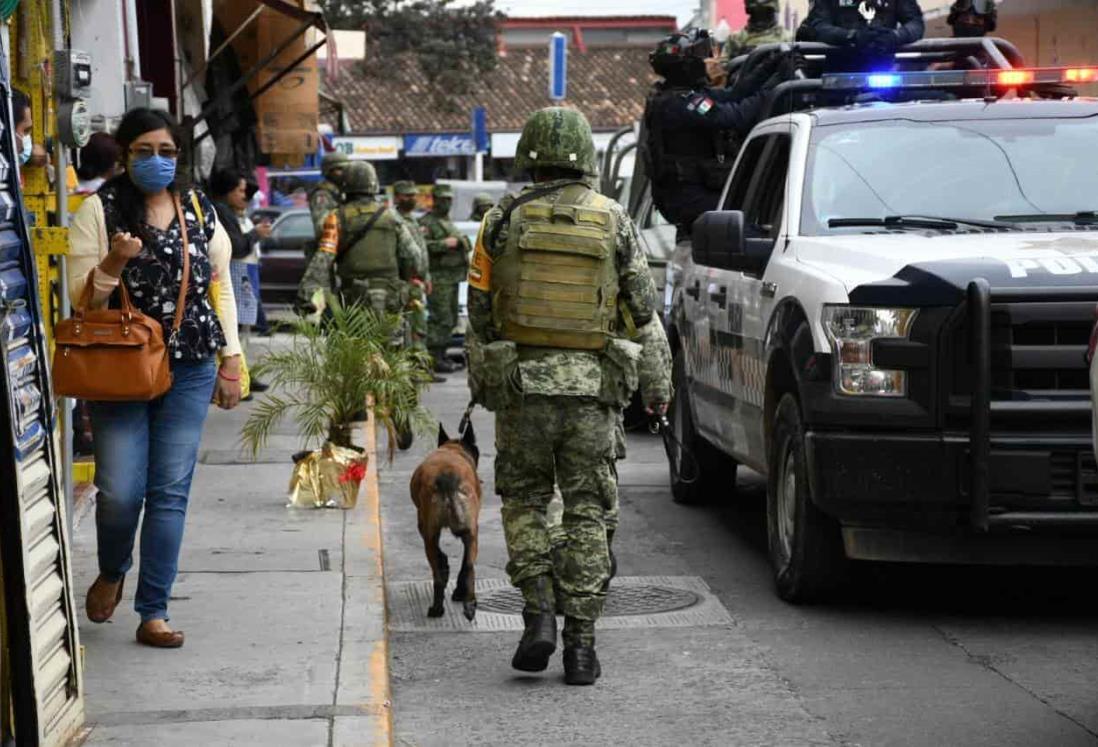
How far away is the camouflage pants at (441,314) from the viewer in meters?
19.0

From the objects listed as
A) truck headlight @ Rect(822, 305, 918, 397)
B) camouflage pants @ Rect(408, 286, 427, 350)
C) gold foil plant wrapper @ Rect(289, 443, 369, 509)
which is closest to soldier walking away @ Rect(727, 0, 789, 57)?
camouflage pants @ Rect(408, 286, 427, 350)

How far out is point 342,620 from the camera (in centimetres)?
705

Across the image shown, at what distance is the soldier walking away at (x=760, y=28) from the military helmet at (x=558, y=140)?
7063mm

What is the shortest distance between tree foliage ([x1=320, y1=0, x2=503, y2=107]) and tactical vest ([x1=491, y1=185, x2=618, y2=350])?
44285 millimetres

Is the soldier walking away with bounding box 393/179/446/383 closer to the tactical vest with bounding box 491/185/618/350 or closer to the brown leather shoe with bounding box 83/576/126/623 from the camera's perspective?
the brown leather shoe with bounding box 83/576/126/623

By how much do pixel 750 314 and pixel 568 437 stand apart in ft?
7.36

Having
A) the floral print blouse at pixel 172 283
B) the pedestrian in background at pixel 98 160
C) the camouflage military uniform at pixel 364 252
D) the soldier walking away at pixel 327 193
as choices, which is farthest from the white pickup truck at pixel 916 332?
the soldier walking away at pixel 327 193

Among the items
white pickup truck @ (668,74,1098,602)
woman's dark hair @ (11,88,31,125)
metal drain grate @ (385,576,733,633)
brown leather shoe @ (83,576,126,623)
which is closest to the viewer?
brown leather shoe @ (83,576,126,623)

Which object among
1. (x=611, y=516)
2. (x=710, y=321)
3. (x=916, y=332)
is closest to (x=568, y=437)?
(x=611, y=516)

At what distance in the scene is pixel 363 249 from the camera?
1365 cm

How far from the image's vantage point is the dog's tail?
289 inches

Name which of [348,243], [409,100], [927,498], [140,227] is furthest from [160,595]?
[409,100]

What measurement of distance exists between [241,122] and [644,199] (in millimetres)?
7985

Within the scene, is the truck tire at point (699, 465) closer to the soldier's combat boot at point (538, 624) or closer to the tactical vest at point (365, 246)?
the tactical vest at point (365, 246)
